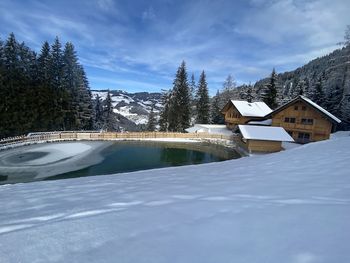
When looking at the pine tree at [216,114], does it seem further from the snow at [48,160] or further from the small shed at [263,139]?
the snow at [48,160]

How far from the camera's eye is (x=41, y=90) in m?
34.6

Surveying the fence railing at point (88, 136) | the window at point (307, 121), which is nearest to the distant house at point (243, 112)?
the fence railing at point (88, 136)

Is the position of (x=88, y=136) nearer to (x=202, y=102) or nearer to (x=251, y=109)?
(x=202, y=102)

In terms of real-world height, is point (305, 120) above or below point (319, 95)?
below

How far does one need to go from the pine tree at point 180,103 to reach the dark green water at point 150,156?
12.8 metres

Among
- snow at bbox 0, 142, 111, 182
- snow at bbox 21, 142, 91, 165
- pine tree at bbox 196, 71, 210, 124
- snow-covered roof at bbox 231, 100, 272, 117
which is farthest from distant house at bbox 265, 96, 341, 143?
snow at bbox 21, 142, 91, 165

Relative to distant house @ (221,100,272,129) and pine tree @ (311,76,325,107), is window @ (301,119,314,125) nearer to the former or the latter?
distant house @ (221,100,272,129)

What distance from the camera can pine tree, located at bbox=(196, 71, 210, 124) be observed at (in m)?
47.8

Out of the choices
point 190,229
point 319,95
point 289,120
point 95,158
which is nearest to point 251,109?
point 289,120

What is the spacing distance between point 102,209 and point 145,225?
3.27 feet

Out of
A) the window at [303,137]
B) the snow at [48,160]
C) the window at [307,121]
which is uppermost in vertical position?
the window at [307,121]

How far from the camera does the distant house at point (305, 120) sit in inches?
1083

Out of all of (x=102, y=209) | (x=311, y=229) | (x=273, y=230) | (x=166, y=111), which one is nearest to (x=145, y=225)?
(x=102, y=209)

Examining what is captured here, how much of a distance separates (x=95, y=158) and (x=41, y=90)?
835 inches
